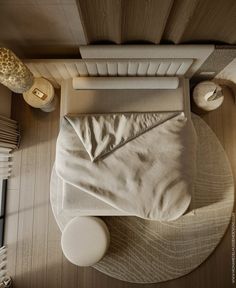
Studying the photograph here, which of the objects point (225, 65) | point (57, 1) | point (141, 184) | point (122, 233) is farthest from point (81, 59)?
point (122, 233)

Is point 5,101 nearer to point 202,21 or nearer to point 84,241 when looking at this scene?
point 84,241

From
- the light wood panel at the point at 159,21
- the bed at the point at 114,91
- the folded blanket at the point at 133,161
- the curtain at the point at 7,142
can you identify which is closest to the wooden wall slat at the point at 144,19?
the light wood panel at the point at 159,21

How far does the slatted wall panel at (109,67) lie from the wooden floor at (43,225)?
20.5 inches

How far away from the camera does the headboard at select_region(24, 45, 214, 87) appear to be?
1612 mm

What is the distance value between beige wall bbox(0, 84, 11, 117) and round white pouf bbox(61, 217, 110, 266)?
1132 mm

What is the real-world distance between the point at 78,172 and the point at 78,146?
18 cm

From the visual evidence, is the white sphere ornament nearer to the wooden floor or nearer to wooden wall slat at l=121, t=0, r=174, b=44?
the wooden floor

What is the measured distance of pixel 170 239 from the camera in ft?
6.88

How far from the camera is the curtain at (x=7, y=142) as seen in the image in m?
1.99

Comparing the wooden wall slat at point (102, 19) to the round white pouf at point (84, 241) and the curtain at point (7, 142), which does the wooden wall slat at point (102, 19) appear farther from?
the round white pouf at point (84, 241)

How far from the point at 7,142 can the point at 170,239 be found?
62.9 inches

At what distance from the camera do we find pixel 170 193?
1643 millimetres

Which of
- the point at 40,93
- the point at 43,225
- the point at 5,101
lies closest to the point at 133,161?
the point at 40,93

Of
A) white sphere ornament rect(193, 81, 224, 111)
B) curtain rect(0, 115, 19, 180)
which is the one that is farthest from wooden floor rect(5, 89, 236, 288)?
white sphere ornament rect(193, 81, 224, 111)
